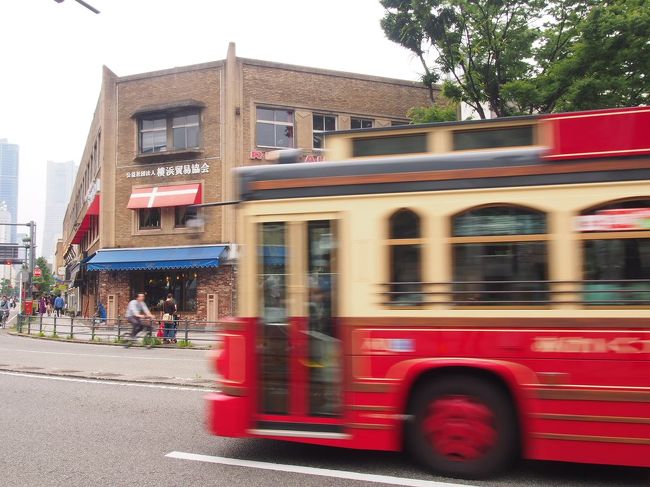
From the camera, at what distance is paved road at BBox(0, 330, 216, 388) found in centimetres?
1088

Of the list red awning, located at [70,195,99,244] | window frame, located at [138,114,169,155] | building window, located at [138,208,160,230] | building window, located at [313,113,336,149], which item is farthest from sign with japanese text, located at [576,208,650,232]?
red awning, located at [70,195,99,244]

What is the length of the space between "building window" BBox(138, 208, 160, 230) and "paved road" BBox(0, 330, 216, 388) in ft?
30.7

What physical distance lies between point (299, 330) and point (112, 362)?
9840mm

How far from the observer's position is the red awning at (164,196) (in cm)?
2633

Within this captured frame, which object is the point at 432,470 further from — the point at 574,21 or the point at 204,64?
the point at 204,64

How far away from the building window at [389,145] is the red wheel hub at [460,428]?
2.30 metres

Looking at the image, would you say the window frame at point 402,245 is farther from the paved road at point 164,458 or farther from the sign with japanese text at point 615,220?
the paved road at point 164,458

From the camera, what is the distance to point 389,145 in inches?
214

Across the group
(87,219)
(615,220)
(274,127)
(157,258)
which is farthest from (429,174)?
(87,219)

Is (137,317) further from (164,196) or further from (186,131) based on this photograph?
(186,131)

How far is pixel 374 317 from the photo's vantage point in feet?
16.4

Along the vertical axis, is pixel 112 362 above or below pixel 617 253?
below

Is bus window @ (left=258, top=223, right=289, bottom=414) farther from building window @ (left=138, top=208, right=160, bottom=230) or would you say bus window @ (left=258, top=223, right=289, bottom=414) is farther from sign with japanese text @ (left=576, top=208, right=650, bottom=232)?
building window @ (left=138, top=208, right=160, bottom=230)

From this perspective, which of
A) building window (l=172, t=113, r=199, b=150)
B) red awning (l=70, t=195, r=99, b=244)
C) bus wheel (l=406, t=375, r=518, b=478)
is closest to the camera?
bus wheel (l=406, t=375, r=518, b=478)
